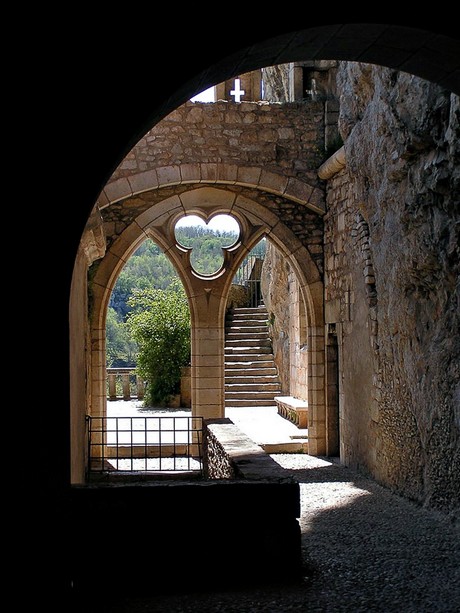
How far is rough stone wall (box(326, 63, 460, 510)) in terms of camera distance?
202 inches

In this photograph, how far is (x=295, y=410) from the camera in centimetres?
1139

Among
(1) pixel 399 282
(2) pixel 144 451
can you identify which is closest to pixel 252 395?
(2) pixel 144 451

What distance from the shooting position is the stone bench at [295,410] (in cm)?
1124

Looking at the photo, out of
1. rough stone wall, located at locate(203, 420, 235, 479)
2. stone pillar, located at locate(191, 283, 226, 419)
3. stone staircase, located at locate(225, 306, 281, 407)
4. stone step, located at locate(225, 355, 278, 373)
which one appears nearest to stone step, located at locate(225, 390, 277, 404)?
stone staircase, located at locate(225, 306, 281, 407)

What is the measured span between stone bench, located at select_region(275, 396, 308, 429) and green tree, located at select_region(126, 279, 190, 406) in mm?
2971

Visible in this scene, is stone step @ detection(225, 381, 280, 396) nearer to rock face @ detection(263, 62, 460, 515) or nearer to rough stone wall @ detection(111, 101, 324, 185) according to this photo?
rock face @ detection(263, 62, 460, 515)

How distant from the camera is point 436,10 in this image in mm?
2729

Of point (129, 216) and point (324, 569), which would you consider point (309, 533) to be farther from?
point (129, 216)

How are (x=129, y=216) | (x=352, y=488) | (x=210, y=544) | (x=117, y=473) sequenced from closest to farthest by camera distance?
(x=210, y=544)
(x=352, y=488)
(x=117, y=473)
(x=129, y=216)

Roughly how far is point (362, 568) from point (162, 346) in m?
11.9

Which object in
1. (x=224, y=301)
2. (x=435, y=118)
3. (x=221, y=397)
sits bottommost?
(x=221, y=397)

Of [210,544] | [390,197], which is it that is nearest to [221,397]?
[390,197]

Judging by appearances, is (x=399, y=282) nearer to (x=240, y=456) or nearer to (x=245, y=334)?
(x=240, y=456)

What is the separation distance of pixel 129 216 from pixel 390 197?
13.9 ft
